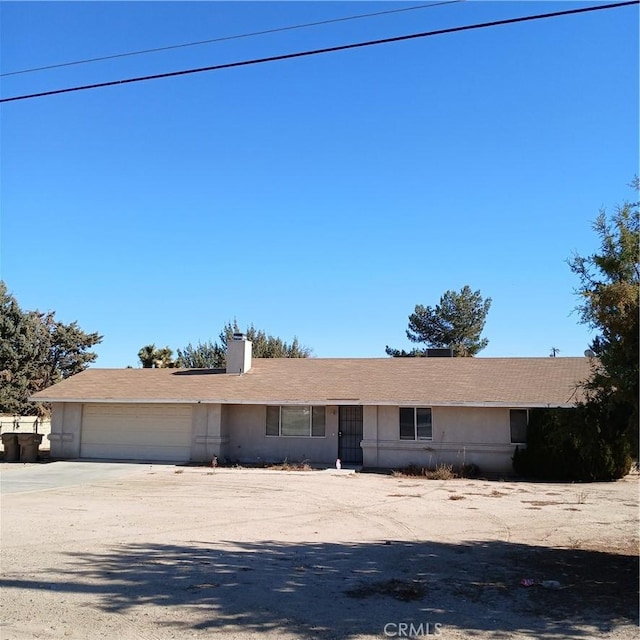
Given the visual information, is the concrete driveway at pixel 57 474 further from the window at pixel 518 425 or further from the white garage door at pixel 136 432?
the window at pixel 518 425

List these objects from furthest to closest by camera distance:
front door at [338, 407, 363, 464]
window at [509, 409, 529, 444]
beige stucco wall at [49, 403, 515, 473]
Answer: front door at [338, 407, 363, 464] → beige stucco wall at [49, 403, 515, 473] → window at [509, 409, 529, 444]

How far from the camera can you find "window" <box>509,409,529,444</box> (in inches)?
866

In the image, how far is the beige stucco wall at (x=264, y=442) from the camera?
23984 millimetres

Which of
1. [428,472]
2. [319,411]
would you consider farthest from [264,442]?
[428,472]

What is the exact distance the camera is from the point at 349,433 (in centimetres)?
2427

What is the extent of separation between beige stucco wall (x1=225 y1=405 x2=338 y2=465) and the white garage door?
1.81m

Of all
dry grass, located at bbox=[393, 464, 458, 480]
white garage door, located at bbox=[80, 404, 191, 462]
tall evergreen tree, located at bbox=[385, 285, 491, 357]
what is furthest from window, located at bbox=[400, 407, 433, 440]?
tall evergreen tree, located at bbox=[385, 285, 491, 357]

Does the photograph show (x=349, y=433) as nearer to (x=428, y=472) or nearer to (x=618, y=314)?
(x=428, y=472)

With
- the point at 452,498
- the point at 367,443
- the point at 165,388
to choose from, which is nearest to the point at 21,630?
the point at 452,498

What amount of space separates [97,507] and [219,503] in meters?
2.71

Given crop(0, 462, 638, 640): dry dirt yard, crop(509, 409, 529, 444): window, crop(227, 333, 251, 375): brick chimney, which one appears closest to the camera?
crop(0, 462, 638, 640): dry dirt yard

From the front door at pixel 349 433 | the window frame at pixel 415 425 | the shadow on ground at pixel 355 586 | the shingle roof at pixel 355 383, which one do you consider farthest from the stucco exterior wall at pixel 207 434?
the shadow on ground at pixel 355 586

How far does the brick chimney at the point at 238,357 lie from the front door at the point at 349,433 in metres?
5.62

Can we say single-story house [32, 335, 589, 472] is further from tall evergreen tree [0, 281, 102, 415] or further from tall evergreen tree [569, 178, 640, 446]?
tall evergreen tree [0, 281, 102, 415]
